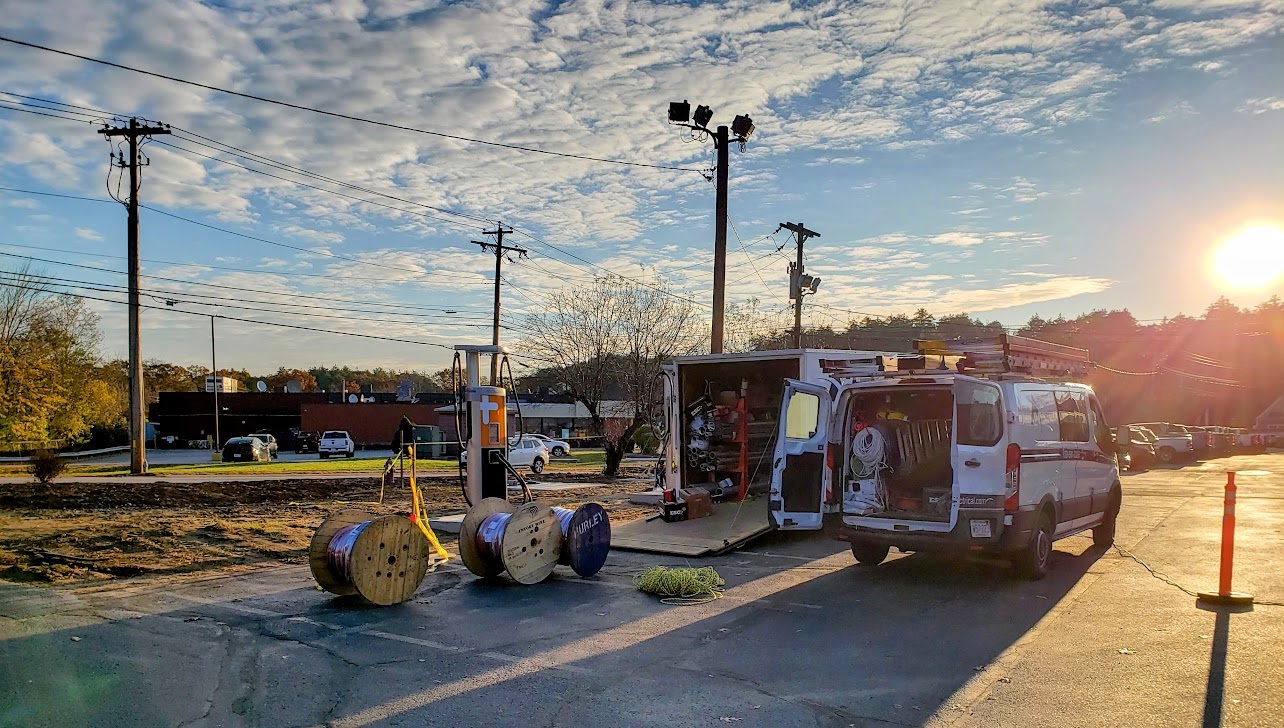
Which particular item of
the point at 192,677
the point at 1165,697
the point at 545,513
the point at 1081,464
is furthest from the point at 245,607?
the point at 1081,464

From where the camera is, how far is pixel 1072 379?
11.4 meters

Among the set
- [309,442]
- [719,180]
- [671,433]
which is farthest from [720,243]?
[309,442]

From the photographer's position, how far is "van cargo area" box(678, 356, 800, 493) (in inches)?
571

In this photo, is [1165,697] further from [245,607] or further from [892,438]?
[245,607]

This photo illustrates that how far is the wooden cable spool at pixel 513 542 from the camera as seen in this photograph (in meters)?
9.21

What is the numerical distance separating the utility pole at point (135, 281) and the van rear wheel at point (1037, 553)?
91.7 ft

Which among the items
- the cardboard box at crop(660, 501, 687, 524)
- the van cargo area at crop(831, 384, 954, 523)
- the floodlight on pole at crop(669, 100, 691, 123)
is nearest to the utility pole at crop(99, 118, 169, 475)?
the floodlight on pole at crop(669, 100, 691, 123)

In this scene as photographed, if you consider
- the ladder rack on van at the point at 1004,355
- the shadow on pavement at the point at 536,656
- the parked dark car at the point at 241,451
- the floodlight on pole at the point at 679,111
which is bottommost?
the parked dark car at the point at 241,451

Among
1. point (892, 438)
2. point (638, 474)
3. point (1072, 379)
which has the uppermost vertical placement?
point (1072, 379)

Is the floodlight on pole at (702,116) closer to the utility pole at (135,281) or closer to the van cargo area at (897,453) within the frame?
the van cargo area at (897,453)

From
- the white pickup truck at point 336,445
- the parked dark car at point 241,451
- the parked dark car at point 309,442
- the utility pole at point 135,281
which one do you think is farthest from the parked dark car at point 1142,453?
the parked dark car at point 309,442

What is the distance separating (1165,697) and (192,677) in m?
6.58

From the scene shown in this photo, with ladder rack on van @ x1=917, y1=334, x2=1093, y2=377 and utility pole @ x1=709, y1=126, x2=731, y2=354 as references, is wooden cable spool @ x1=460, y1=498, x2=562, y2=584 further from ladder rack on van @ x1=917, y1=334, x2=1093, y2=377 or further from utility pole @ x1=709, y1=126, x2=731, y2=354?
utility pole @ x1=709, y1=126, x2=731, y2=354

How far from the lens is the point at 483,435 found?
12.7m
